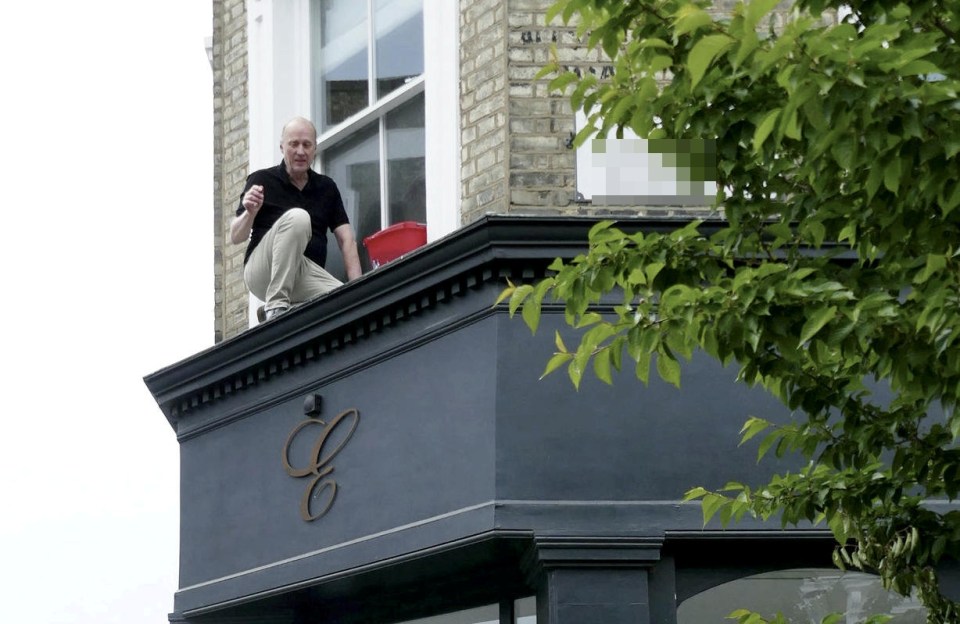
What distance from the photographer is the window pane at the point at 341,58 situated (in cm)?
1100

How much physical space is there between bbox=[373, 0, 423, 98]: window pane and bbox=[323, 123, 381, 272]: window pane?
32 centimetres

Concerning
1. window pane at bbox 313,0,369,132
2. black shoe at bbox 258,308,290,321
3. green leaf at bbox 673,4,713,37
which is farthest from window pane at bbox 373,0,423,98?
green leaf at bbox 673,4,713,37

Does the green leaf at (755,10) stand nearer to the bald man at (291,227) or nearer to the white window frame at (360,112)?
the white window frame at (360,112)

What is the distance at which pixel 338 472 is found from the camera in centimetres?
984

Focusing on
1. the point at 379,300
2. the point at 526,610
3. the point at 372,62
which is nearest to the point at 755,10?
the point at 379,300

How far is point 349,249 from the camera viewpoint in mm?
10609

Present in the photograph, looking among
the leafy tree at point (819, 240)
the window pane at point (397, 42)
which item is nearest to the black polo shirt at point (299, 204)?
the window pane at point (397, 42)

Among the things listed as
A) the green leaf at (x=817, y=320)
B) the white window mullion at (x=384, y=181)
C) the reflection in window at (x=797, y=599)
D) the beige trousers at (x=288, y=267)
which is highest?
the white window mullion at (x=384, y=181)

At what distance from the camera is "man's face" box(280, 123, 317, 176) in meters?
10.6

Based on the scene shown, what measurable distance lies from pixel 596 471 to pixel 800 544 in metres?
1.07

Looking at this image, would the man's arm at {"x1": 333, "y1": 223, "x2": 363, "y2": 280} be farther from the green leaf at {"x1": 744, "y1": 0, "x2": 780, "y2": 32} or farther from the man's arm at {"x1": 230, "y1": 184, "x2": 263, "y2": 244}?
the green leaf at {"x1": 744, "y1": 0, "x2": 780, "y2": 32}

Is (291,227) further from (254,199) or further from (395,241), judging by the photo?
(395,241)

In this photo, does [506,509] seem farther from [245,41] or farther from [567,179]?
[245,41]

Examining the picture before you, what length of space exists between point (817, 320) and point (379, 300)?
4427 millimetres
